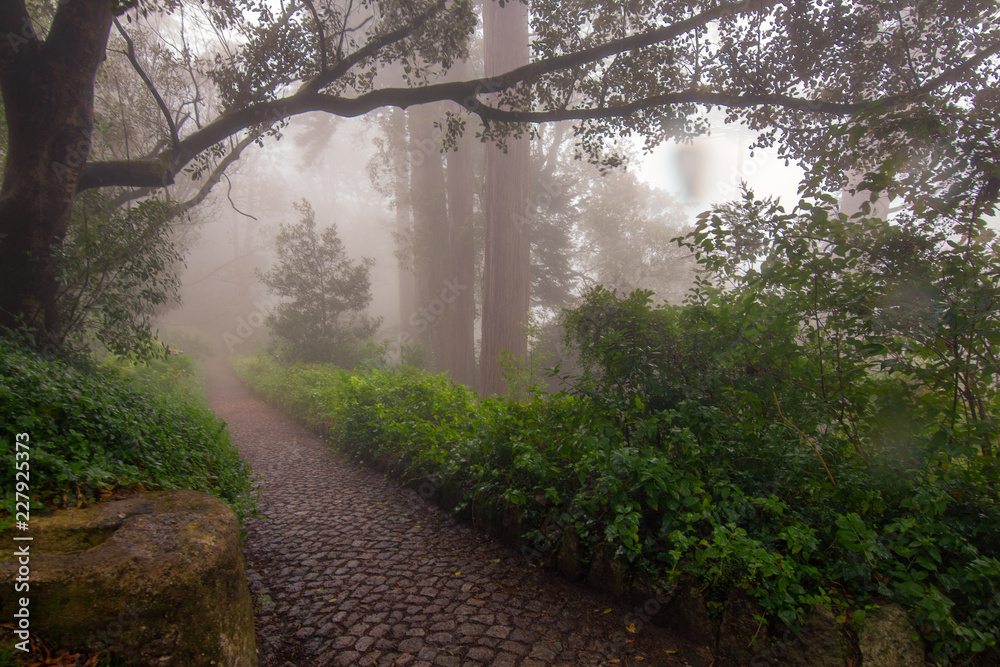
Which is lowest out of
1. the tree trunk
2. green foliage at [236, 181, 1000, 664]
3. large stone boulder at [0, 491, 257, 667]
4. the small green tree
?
large stone boulder at [0, 491, 257, 667]

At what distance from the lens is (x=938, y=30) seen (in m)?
5.46

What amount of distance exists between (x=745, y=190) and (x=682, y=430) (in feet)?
6.58

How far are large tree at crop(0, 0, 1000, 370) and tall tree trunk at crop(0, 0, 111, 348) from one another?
1cm

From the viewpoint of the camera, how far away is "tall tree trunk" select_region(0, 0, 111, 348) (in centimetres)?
505

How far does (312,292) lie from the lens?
54.2 feet

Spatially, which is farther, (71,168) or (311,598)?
(71,168)

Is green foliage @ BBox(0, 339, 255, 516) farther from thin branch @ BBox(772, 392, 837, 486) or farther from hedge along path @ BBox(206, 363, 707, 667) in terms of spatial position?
thin branch @ BBox(772, 392, 837, 486)

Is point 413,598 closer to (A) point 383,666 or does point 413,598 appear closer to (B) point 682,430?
(A) point 383,666

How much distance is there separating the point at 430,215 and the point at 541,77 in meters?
11.2

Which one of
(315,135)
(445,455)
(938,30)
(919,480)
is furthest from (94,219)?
(315,135)

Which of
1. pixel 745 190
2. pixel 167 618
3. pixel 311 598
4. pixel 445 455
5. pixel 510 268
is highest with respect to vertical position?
pixel 510 268

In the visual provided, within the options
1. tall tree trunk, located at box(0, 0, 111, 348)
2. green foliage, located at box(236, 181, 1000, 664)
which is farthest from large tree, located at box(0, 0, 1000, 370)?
green foliage, located at box(236, 181, 1000, 664)

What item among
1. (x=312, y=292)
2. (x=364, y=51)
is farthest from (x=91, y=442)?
(x=312, y=292)

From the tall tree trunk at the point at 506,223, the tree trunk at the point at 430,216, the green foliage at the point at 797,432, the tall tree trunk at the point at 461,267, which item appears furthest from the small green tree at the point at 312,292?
the green foliage at the point at 797,432
